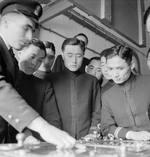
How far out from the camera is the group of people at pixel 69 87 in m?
1.32

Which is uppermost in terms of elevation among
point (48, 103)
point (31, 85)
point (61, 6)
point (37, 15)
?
point (61, 6)

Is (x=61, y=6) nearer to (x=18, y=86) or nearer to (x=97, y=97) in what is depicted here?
(x=97, y=97)

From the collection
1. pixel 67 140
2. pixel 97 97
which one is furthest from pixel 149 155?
pixel 97 97

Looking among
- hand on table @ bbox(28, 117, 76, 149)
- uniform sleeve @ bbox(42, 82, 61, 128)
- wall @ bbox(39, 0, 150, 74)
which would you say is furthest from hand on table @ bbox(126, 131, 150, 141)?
wall @ bbox(39, 0, 150, 74)

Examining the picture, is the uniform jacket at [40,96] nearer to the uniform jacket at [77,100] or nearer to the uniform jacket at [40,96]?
the uniform jacket at [40,96]

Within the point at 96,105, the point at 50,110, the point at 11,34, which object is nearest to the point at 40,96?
the point at 50,110

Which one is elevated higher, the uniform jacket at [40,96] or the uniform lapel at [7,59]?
the uniform lapel at [7,59]

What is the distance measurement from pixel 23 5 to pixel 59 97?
87cm

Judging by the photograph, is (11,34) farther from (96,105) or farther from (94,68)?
(94,68)

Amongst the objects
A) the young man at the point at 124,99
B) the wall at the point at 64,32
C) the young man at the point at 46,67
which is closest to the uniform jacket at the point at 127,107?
the young man at the point at 124,99

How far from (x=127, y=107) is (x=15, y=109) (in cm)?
96

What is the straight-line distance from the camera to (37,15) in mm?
1401

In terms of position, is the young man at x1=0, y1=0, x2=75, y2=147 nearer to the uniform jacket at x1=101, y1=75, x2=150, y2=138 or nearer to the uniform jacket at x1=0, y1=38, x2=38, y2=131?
the uniform jacket at x1=0, y1=38, x2=38, y2=131

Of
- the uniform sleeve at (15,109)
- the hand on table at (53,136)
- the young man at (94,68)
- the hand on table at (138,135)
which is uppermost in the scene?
the young man at (94,68)
